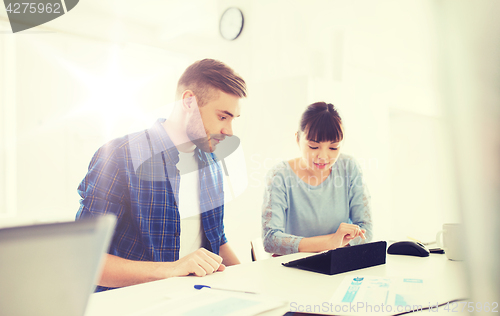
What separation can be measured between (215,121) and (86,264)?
1.20 meters

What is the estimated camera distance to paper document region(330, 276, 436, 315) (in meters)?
0.62

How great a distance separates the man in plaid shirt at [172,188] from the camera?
108cm

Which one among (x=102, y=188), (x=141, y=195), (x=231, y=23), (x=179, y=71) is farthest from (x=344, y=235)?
(x=179, y=71)

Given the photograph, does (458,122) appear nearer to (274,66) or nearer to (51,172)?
(274,66)

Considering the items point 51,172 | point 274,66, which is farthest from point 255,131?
point 51,172

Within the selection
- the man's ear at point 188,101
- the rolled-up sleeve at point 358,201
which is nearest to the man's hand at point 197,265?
the man's ear at point 188,101

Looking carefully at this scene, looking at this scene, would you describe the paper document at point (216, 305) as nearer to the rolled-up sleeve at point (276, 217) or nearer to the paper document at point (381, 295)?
the paper document at point (381, 295)

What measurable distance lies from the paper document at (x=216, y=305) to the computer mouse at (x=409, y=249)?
0.72 meters

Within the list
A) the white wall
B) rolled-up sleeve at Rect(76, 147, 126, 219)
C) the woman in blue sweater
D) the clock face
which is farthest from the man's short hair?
the clock face

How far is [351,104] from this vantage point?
132 inches

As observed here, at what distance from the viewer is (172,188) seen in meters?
1.36

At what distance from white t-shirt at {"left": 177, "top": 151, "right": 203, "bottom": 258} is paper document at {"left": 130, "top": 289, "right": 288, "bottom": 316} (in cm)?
73

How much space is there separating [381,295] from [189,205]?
0.98 meters

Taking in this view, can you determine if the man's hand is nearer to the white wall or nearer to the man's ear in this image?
the man's ear
